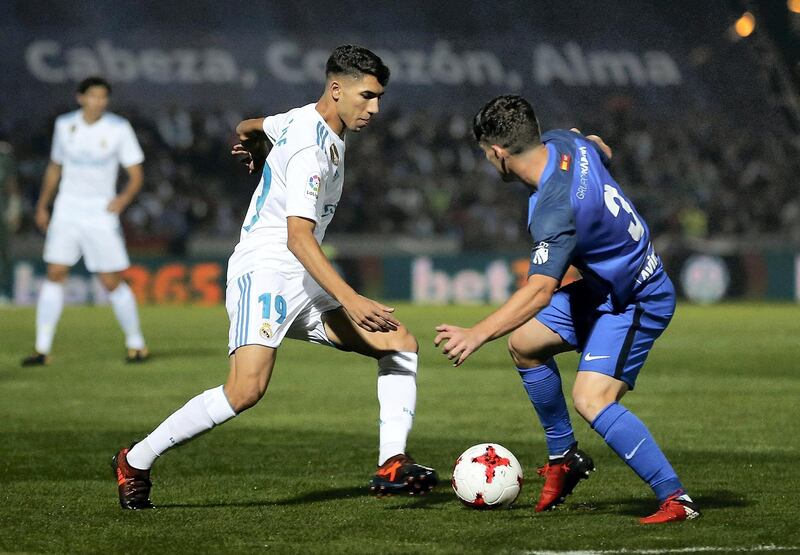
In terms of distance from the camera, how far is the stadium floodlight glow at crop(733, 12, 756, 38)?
27781mm

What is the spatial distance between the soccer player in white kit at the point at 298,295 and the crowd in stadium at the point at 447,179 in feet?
57.0

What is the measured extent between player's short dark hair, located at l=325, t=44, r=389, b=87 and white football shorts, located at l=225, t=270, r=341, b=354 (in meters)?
0.88

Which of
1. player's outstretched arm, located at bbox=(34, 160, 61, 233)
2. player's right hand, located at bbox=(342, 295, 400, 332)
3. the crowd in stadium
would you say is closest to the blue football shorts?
player's right hand, located at bbox=(342, 295, 400, 332)

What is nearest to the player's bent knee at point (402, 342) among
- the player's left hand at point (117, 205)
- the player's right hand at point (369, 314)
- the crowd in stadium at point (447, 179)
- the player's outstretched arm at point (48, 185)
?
the player's right hand at point (369, 314)

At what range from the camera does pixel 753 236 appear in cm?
2605

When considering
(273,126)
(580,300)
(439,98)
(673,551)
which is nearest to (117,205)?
(273,126)

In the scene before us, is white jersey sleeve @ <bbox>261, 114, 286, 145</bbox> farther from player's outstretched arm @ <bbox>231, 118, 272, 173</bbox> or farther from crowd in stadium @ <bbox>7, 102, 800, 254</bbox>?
crowd in stadium @ <bbox>7, 102, 800, 254</bbox>

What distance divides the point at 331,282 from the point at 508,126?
36.0 inches

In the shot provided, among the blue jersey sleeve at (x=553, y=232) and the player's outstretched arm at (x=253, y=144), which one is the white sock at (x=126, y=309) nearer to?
the player's outstretched arm at (x=253, y=144)

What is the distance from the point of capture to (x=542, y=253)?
525 cm

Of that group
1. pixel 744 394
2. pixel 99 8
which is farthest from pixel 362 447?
pixel 99 8

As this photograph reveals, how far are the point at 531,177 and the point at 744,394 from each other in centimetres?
579

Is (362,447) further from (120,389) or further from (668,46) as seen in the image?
(668,46)

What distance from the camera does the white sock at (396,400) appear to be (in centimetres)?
592
